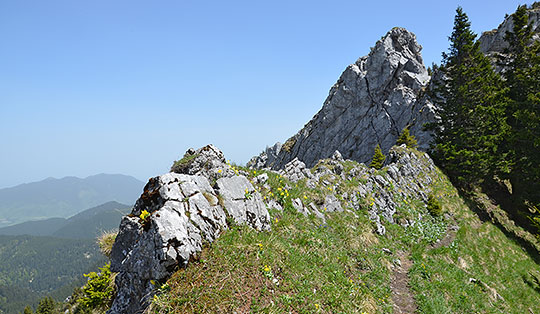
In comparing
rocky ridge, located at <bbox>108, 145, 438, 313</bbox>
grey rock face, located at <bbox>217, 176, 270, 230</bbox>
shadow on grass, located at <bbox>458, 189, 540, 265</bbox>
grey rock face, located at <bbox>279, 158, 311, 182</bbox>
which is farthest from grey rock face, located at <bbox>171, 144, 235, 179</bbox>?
shadow on grass, located at <bbox>458, 189, 540, 265</bbox>

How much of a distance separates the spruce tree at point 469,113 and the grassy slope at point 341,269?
905 cm

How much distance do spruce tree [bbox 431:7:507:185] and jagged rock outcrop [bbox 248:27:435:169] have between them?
2596cm

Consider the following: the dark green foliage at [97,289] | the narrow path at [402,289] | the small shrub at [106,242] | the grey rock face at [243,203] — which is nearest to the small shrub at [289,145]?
the small shrub at [106,242]

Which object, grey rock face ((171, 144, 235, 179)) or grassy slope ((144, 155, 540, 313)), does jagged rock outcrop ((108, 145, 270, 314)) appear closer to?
grey rock face ((171, 144, 235, 179))

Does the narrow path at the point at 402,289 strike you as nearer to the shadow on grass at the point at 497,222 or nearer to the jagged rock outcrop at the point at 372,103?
the shadow on grass at the point at 497,222

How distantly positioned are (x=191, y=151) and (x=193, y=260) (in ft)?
27.2

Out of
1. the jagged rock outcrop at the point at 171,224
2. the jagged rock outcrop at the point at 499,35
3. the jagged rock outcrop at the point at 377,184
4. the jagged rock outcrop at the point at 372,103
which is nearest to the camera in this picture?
the jagged rock outcrop at the point at 171,224

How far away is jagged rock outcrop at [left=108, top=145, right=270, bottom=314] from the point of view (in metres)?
6.61

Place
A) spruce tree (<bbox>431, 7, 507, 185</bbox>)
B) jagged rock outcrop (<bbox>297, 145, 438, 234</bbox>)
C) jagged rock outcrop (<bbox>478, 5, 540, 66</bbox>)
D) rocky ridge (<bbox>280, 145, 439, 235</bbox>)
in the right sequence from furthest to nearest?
jagged rock outcrop (<bbox>478, 5, 540, 66</bbox>) → spruce tree (<bbox>431, 7, 507, 185</bbox>) → jagged rock outcrop (<bbox>297, 145, 438, 234</bbox>) → rocky ridge (<bbox>280, 145, 439, 235</bbox>)

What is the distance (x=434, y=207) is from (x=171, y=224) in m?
21.0

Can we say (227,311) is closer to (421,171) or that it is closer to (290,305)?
(290,305)

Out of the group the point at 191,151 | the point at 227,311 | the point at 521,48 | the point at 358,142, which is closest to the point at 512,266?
the point at 227,311

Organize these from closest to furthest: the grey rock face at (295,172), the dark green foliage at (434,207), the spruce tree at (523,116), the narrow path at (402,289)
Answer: the narrow path at (402,289) < the grey rock face at (295,172) < the dark green foliage at (434,207) < the spruce tree at (523,116)

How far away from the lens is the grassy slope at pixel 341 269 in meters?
6.44
